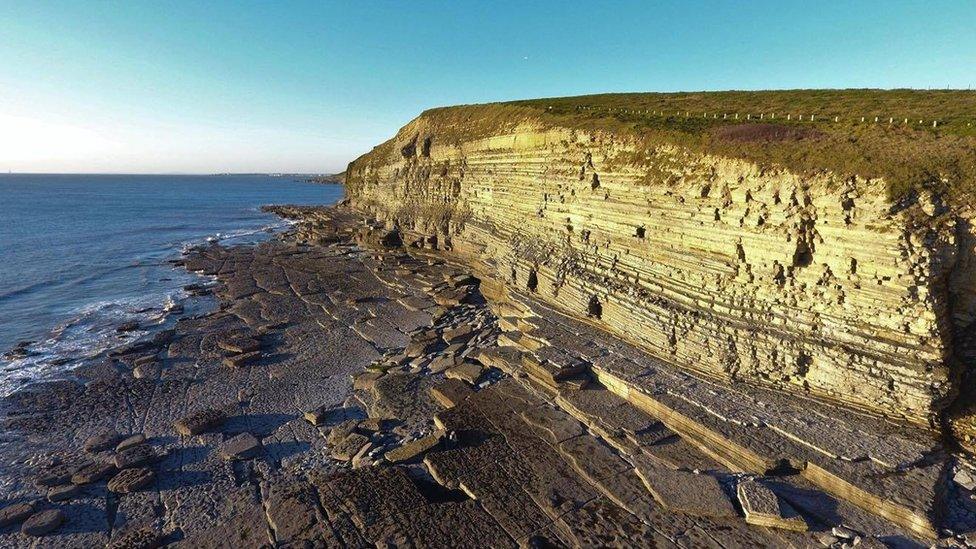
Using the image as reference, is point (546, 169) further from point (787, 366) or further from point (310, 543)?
point (310, 543)

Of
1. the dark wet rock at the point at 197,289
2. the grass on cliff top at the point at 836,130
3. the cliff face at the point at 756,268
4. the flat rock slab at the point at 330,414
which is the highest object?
the grass on cliff top at the point at 836,130

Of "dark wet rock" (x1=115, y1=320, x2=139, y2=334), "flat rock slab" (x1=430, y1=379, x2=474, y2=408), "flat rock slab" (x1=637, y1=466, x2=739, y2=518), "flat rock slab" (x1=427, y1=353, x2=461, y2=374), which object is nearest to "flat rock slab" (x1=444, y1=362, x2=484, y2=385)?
"flat rock slab" (x1=430, y1=379, x2=474, y2=408)

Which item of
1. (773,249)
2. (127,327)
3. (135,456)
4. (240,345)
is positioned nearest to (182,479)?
(135,456)

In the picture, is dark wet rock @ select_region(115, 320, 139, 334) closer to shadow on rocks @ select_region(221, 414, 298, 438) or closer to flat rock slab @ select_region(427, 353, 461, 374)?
shadow on rocks @ select_region(221, 414, 298, 438)

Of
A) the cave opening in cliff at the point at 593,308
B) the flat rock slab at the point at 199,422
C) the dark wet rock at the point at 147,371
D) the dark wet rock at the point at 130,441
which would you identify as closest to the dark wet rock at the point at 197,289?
the dark wet rock at the point at 147,371

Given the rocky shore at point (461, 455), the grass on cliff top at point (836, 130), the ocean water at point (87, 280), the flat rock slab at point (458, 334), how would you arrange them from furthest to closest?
the ocean water at point (87, 280), the flat rock slab at point (458, 334), the grass on cliff top at point (836, 130), the rocky shore at point (461, 455)

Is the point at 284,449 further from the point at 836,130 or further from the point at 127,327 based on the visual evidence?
the point at 836,130

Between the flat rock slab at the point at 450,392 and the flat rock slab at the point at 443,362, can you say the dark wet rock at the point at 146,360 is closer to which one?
the flat rock slab at the point at 443,362
